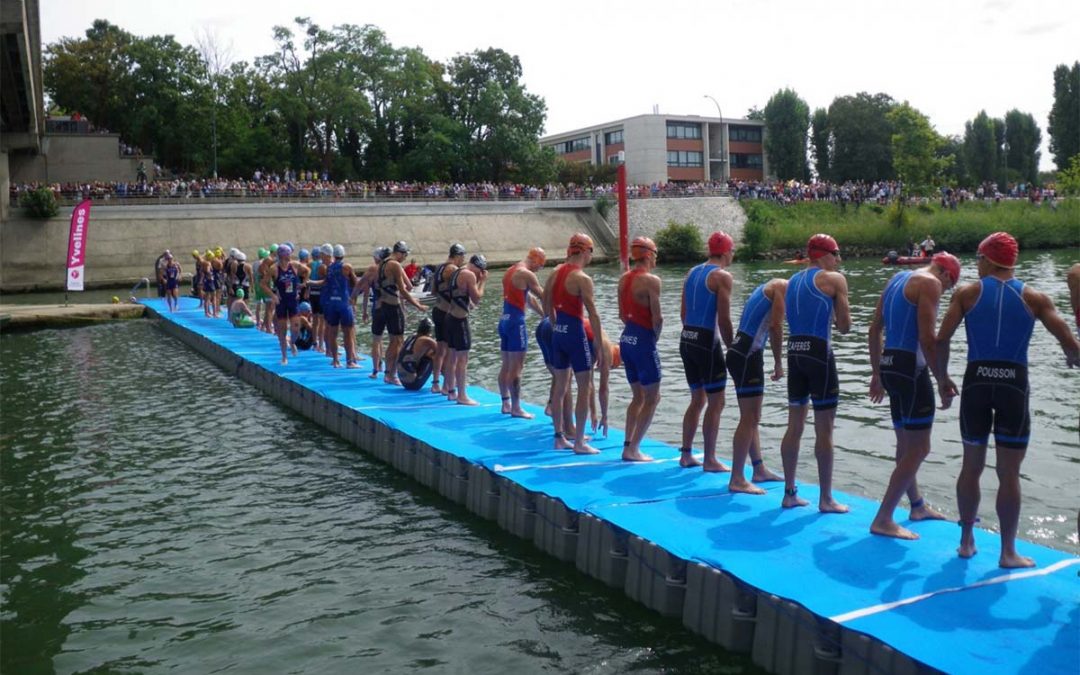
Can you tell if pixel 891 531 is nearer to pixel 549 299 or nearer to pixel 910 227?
pixel 549 299

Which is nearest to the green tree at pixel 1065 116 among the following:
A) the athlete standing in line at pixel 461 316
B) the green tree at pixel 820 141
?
the green tree at pixel 820 141

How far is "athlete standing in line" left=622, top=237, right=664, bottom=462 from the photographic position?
9305 millimetres

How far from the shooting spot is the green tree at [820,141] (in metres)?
100

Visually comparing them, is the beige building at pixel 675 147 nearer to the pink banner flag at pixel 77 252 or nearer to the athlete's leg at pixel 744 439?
the pink banner flag at pixel 77 252

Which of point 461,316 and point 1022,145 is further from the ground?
point 1022,145

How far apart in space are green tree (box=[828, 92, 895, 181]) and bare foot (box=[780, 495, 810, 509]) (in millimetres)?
97067

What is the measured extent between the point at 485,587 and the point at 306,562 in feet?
6.20

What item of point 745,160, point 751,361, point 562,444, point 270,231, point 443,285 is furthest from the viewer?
point 745,160

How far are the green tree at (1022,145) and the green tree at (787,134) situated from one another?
25195 millimetres

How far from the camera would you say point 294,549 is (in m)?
9.40

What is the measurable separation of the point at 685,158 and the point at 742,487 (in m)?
92.4

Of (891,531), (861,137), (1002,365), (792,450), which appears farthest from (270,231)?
(861,137)

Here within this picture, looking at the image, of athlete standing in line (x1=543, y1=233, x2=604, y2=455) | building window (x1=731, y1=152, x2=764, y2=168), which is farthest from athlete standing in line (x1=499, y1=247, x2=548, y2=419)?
building window (x1=731, y1=152, x2=764, y2=168)

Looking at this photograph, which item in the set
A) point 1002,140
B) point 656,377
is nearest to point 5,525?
point 656,377
